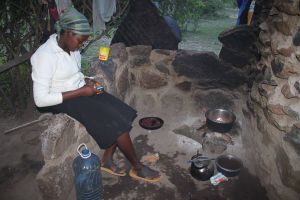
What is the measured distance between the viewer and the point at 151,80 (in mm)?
4438

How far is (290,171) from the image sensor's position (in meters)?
2.56

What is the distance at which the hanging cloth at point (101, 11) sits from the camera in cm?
429

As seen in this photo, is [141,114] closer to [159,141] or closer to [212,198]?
[159,141]

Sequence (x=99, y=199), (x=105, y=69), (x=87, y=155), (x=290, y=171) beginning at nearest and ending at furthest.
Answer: (x=87, y=155), (x=290, y=171), (x=99, y=199), (x=105, y=69)

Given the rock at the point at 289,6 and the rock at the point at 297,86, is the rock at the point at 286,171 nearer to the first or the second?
the rock at the point at 297,86

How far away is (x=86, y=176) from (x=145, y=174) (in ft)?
2.44

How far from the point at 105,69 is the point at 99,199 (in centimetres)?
161

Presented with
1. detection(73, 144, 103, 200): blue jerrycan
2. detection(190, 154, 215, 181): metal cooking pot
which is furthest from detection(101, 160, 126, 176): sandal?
detection(190, 154, 215, 181): metal cooking pot

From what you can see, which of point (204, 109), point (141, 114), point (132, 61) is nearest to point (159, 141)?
point (141, 114)

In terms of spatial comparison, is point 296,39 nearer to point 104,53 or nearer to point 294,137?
point 294,137

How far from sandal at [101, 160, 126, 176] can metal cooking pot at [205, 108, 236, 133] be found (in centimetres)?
140

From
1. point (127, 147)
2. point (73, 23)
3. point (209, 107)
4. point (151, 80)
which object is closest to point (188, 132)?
point (209, 107)

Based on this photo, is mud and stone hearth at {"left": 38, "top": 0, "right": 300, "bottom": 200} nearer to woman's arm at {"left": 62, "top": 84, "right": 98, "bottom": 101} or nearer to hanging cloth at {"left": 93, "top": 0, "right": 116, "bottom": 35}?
woman's arm at {"left": 62, "top": 84, "right": 98, "bottom": 101}

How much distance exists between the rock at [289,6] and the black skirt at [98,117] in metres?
1.89
